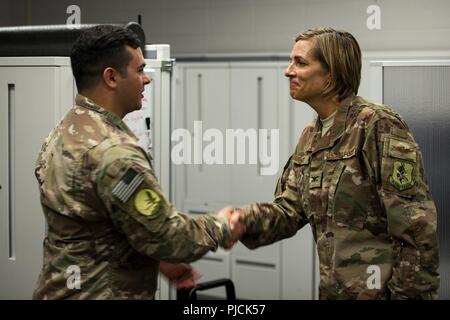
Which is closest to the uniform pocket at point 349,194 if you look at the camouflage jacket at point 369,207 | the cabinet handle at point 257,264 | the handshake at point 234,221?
the camouflage jacket at point 369,207

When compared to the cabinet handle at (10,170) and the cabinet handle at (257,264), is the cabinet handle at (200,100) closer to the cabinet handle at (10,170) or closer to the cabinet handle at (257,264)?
the cabinet handle at (257,264)

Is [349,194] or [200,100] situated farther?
[200,100]

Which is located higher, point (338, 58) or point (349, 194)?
point (338, 58)

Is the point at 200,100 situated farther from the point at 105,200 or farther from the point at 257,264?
the point at 105,200

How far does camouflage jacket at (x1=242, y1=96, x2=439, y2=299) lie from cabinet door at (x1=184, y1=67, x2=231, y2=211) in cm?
192

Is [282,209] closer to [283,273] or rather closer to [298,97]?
[298,97]

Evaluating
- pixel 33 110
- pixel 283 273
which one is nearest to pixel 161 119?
pixel 33 110

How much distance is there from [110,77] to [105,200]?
326 millimetres

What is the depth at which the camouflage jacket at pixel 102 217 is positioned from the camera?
1.44 metres

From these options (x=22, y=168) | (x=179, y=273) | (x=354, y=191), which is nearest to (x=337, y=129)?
(x=354, y=191)

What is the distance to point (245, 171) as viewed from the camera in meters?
3.65

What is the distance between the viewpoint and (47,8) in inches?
159

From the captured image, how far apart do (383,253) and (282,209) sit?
0.37 m

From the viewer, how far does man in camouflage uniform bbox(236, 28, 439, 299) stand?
1577 mm
